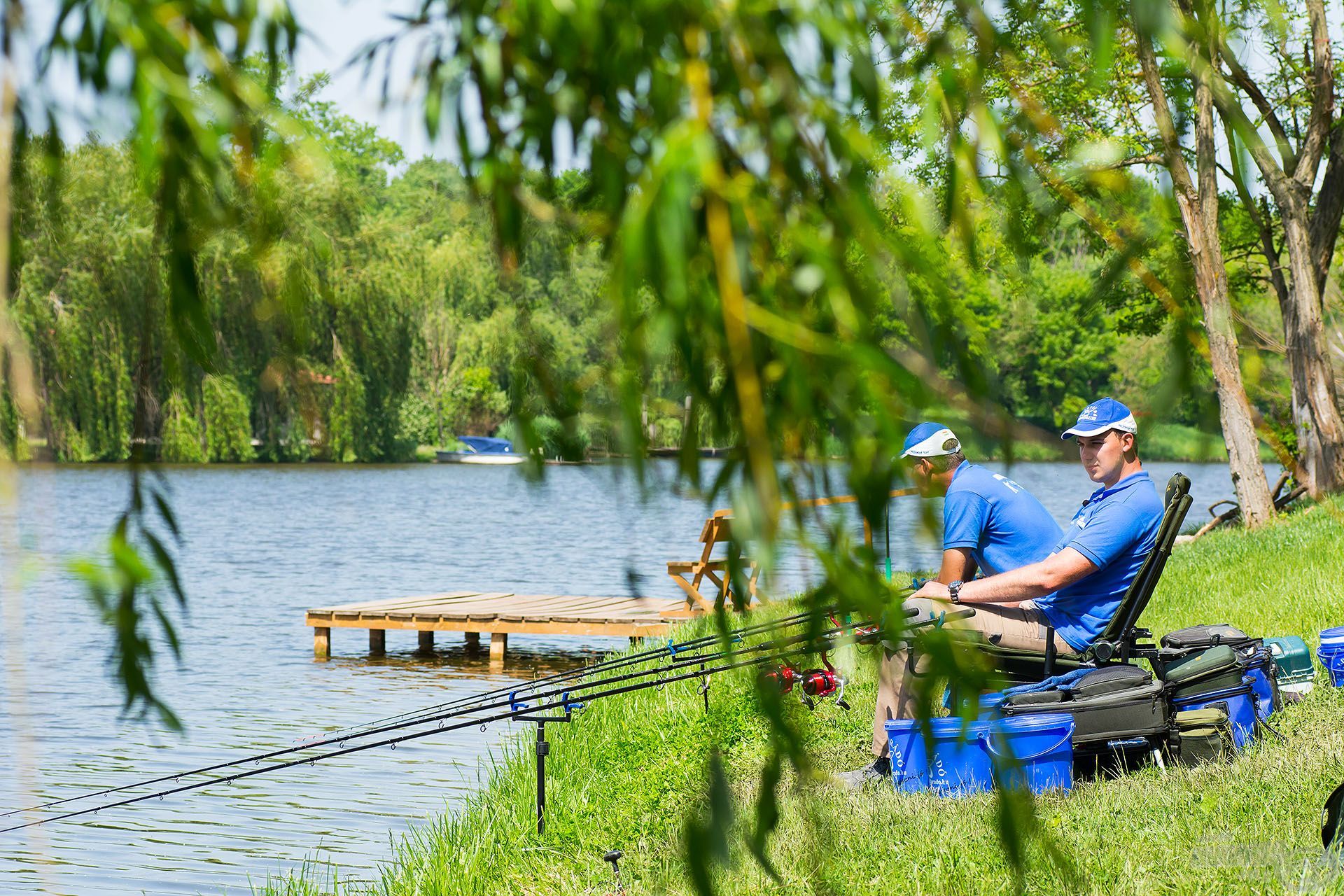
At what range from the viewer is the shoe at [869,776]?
5477 mm

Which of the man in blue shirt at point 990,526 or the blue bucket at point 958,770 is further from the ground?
the man in blue shirt at point 990,526

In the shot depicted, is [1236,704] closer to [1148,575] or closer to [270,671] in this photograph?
[1148,575]

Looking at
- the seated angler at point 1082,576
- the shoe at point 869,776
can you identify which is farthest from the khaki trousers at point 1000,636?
the shoe at point 869,776

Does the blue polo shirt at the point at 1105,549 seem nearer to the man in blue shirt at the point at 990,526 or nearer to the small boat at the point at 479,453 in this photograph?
the man in blue shirt at the point at 990,526

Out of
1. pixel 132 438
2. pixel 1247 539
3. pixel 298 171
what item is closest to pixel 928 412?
pixel 298 171

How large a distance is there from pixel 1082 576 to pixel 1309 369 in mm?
11296

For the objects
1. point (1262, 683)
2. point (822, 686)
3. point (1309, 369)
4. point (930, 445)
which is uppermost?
point (1309, 369)

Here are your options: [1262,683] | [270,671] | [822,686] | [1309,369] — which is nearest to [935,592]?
[1262,683]

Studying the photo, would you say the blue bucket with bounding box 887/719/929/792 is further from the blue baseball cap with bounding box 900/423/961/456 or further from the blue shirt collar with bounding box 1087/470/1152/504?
the blue shirt collar with bounding box 1087/470/1152/504

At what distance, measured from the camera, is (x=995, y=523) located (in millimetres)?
5684

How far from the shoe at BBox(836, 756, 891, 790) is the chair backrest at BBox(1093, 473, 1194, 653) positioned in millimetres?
944

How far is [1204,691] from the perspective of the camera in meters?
5.17

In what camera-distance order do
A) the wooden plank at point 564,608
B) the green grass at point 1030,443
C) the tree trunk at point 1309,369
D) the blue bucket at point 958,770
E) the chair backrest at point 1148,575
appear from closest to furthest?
the green grass at point 1030,443 < the blue bucket at point 958,770 < the chair backrest at point 1148,575 < the wooden plank at point 564,608 < the tree trunk at point 1309,369

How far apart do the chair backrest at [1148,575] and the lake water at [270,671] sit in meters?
A: 0.88
